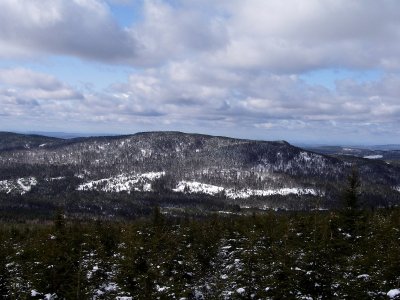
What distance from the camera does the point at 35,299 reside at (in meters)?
22.7

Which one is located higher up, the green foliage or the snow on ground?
the snow on ground

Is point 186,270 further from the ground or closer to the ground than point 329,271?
closer to the ground

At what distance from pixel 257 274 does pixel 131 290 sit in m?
9.51

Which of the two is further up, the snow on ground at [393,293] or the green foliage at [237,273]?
the snow on ground at [393,293]

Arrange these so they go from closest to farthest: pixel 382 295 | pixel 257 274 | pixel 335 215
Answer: pixel 382 295
pixel 257 274
pixel 335 215

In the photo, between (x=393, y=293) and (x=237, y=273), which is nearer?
(x=393, y=293)

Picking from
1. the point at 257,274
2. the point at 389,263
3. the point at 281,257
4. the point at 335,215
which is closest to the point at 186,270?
the point at 257,274

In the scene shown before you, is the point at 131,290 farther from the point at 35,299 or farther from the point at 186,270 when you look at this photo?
the point at 186,270

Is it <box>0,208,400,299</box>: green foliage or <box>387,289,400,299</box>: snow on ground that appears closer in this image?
<box>387,289,400,299</box>: snow on ground

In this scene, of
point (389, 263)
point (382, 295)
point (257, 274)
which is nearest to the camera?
point (382, 295)

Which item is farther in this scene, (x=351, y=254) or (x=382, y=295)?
(x=351, y=254)

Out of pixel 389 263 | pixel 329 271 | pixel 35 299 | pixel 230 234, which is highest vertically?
pixel 389 263

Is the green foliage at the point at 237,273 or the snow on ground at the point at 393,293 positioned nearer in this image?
the snow on ground at the point at 393,293

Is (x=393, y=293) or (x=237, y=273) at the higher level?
(x=393, y=293)
